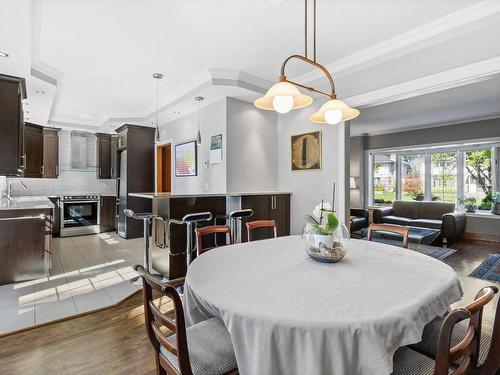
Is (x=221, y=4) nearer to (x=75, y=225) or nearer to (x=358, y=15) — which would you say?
(x=358, y=15)

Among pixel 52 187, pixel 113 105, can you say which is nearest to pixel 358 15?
pixel 113 105

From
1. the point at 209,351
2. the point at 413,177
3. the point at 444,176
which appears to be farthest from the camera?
the point at 413,177

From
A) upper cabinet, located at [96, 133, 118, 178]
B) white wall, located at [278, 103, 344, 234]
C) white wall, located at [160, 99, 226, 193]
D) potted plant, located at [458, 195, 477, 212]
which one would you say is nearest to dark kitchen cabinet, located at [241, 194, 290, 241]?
white wall, located at [278, 103, 344, 234]

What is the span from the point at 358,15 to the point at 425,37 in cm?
74

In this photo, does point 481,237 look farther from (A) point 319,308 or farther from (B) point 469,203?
(A) point 319,308

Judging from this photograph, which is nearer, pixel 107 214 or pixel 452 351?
pixel 452 351

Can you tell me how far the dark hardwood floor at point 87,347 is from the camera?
1.80m

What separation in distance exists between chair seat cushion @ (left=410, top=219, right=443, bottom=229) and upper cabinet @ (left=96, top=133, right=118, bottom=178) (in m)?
6.85

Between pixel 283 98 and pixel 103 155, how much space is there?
6.02 meters

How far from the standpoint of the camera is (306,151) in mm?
4297

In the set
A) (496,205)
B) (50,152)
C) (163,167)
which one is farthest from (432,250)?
(50,152)

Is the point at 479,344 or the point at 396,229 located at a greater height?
the point at 396,229

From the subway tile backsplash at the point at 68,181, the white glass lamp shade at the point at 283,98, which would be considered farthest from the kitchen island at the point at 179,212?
the subway tile backsplash at the point at 68,181

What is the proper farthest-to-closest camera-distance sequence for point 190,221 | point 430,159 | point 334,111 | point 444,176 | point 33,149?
point 430,159
point 444,176
point 33,149
point 190,221
point 334,111
